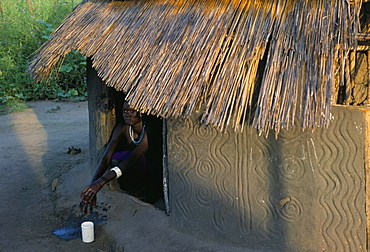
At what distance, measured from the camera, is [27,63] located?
42.0 feet

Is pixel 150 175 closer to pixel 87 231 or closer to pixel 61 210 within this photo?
pixel 61 210

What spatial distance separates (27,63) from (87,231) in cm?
975

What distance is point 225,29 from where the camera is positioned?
3.58 meters

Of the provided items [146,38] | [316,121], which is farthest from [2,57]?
[316,121]

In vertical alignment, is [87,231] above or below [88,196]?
below

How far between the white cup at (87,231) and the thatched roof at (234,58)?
4.58 ft

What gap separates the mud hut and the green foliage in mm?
8438

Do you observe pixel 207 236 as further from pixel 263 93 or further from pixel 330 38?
pixel 330 38

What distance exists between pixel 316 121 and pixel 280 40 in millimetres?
733

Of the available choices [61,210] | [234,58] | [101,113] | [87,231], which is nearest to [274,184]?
[234,58]

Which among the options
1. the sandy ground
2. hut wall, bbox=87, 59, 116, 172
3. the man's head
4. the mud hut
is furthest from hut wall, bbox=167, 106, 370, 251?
hut wall, bbox=87, 59, 116, 172

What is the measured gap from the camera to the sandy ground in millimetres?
4039

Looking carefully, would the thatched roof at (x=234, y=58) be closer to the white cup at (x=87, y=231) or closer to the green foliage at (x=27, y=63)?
the white cup at (x=87, y=231)

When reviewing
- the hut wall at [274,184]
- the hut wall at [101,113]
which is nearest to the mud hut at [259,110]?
the hut wall at [274,184]
